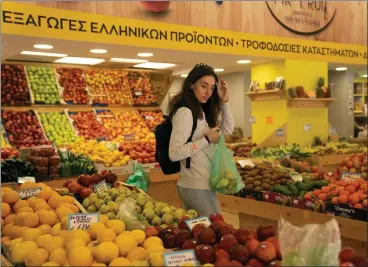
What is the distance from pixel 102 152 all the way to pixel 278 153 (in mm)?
2780


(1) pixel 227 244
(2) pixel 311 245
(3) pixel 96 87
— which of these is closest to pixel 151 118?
(3) pixel 96 87

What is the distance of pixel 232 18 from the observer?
6633mm

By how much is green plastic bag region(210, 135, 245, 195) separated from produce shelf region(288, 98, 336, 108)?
15.4 feet

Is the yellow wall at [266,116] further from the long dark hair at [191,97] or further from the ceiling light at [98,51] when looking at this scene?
the long dark hair at [191,97]

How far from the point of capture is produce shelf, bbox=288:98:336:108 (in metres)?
7.54

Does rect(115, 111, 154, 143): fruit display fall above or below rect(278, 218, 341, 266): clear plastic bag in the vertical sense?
above

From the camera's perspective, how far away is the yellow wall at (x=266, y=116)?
25.1 feet

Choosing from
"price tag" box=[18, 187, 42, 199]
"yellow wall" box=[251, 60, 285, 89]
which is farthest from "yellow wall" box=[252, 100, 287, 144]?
"price tag" box=[18, 187, 42, 199]

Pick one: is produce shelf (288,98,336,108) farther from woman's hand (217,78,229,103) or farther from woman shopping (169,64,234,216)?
woman shopping (169,64,234,216)

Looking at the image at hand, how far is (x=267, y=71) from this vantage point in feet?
25.4

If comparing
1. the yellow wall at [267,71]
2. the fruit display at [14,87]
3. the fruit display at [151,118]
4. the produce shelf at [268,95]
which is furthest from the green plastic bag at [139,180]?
the yellow wall at [267,71]

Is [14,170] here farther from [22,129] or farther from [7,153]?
[22,129]

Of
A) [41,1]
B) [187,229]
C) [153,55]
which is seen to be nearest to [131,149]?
[153,55]

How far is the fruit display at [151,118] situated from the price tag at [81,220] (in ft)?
16.4
